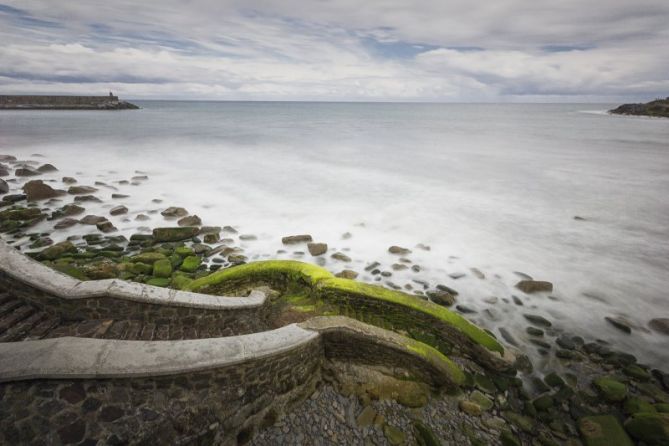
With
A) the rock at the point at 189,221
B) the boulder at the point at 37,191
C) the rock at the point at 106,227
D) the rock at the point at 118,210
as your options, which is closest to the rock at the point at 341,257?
the rock at the point at 189,221

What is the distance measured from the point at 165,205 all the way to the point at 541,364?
48.5ft

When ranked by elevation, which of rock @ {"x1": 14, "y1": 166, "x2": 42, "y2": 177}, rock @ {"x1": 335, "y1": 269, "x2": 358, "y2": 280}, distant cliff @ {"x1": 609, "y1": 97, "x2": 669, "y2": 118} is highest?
distant cliff @ {"x1": 609, "y1": 97, "x2": 669, "y2": 118}

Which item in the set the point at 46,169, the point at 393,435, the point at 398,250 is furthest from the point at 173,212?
the point at 46,169

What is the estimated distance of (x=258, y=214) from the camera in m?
13.7

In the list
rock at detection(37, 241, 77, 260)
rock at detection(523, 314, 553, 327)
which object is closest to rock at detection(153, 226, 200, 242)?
rock at detection(37, 241, 77, 260)

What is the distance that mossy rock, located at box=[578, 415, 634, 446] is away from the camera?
14.9 ft

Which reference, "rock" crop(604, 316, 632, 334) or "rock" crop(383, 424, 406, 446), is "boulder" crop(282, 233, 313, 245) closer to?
"rock" crop(383, 424, 406, 446)

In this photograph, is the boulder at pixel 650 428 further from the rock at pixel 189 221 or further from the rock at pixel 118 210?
the rock at pixel 118 210

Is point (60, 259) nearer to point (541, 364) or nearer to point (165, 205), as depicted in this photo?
point (165, 205)

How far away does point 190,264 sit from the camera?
9.07m

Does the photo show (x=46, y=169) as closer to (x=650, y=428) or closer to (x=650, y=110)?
(x=650, y=428)

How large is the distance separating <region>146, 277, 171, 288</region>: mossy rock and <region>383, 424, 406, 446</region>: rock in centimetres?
625

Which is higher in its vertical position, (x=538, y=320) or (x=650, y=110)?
(x=650, y=110)

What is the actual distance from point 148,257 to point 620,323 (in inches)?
474
